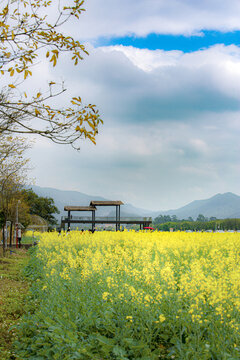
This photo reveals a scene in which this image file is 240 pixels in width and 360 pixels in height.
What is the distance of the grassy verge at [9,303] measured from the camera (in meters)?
5.74

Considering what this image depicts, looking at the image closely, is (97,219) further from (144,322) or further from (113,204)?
(144,322)

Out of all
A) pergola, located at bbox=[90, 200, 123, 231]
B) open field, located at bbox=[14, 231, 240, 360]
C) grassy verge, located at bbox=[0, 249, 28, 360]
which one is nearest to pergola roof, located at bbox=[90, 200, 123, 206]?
pergola, located at bbox=[90, 200, 123, 231]

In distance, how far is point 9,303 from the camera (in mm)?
8078

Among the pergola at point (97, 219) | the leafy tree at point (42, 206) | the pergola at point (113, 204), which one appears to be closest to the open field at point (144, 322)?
the pergola at point (113, 204)

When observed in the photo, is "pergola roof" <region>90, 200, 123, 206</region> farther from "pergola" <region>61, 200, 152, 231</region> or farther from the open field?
the open field

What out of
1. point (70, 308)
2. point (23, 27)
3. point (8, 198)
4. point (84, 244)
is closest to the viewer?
point (23, 27)

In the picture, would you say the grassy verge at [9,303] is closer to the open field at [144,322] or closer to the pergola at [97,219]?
the open field at [144,322]

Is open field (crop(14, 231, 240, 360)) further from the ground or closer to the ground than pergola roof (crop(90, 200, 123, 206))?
closer to the ground

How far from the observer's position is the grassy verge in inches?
226

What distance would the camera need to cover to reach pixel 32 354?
497 centimetres

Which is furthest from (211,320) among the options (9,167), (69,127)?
(9,167)

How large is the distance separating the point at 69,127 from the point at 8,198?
16476mm

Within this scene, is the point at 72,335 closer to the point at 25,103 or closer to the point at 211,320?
the point at 211,320

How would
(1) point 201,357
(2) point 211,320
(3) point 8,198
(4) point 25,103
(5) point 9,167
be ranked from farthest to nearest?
(3) point 8,198 < (5) point 9,167 < (4) point 25,103 < (2) point 211,320 < (1) point 201,357
